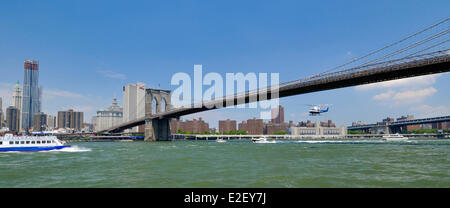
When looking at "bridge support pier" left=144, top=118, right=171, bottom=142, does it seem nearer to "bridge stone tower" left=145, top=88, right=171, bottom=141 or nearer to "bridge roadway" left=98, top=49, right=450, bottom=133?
"bridge stone tower" left=145, top=88, right=171, bottom=141

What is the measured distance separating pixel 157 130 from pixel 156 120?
3411 millimetres

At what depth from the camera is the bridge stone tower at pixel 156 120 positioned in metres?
86.3

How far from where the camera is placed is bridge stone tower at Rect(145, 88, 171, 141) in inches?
3398

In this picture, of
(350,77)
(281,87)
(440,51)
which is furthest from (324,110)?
(440,51)

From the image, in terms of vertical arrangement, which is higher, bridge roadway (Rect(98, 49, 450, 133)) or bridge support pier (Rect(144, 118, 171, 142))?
bridge roadway (Rect(98, 49, 450, 133))

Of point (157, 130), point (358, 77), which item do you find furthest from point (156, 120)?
point (358, 77)

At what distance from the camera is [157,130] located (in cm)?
8938

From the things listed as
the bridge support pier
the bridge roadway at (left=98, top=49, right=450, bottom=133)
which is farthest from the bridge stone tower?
the bridge roadway at (left=98, top=49, right=450, bottom=133)

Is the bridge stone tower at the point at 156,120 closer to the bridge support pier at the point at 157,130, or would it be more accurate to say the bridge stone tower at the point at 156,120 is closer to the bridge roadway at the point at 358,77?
the bridge support pier at the point at 157,130

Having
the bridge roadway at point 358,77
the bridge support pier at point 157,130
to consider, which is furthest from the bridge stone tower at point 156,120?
the bridge roadway at point 358,77
